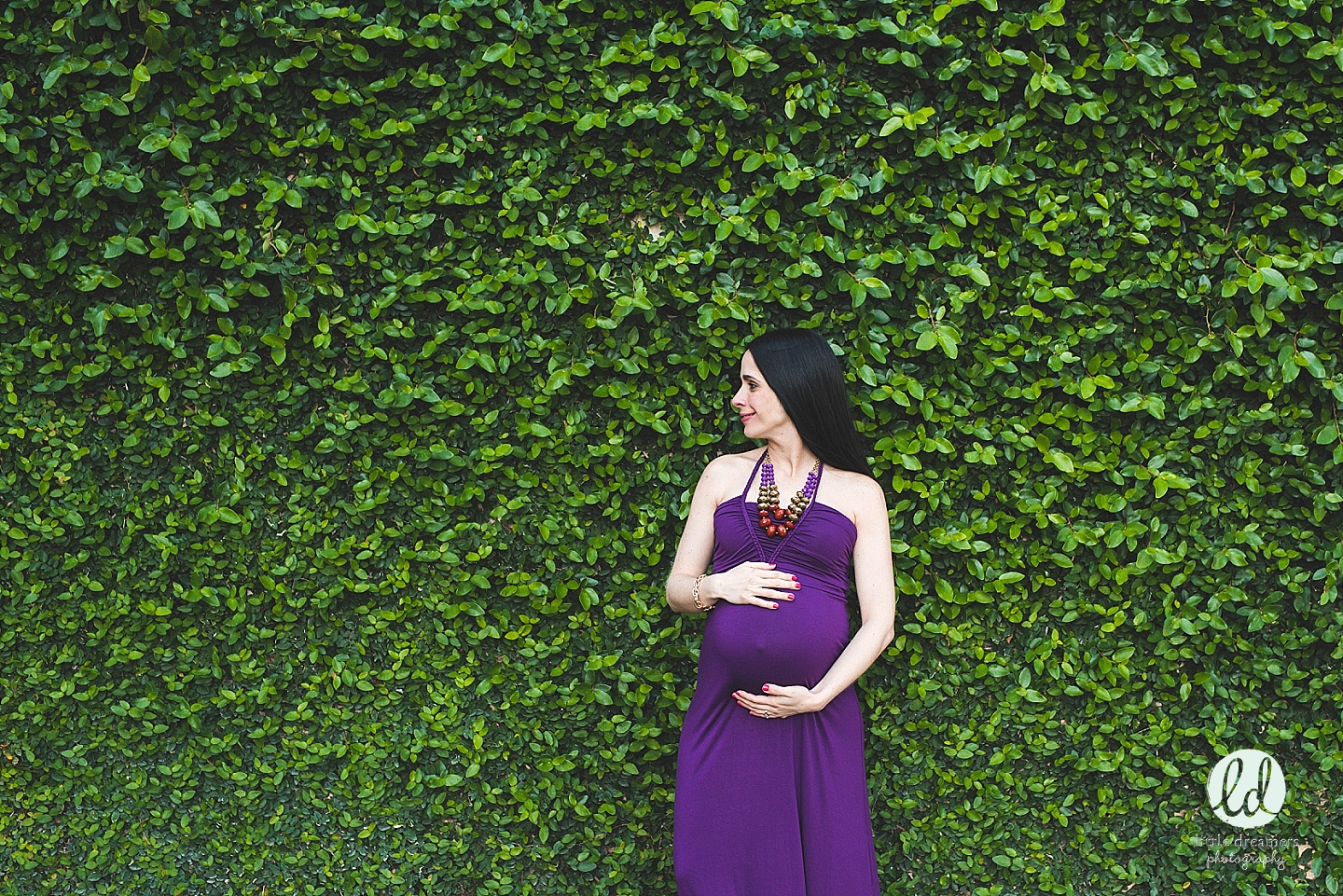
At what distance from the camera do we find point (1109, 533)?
3006 millimetres

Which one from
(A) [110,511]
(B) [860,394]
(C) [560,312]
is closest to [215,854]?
(A) [110,511]

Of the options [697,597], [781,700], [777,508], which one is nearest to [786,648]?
[781,700]

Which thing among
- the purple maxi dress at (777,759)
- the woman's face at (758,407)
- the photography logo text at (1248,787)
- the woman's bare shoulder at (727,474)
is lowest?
the photography logo text at (1248,787)

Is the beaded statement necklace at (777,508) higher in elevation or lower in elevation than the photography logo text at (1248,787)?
higher

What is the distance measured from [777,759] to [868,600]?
1.80ft

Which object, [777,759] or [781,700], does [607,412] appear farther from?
[777,759]

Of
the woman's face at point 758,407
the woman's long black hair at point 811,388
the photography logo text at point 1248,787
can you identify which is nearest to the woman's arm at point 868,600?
the woman's long black hair at point 811,388

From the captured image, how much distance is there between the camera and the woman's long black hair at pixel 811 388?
2602 millimetres

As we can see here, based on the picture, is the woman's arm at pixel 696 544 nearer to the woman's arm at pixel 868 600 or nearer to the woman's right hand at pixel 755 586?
the woman's right hand at pixel 755 586

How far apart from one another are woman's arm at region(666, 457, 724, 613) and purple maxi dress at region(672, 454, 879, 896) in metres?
0.11

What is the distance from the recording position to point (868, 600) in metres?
2.60

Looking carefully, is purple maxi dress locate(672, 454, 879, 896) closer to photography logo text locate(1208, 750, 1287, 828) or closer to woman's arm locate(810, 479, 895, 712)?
woman's arm locate(810, 479, 895, 712)

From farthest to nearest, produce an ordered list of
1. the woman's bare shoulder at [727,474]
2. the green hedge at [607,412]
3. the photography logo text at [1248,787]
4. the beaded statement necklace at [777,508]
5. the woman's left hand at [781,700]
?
the photography logo text at [1248,787]
the green hedge at [607,412]
the woman's bare shoulder at [727,474]
the beaded statement necklace at [777,508]
the woman's left hand at [781,700]

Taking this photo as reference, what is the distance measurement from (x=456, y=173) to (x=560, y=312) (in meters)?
0.62
